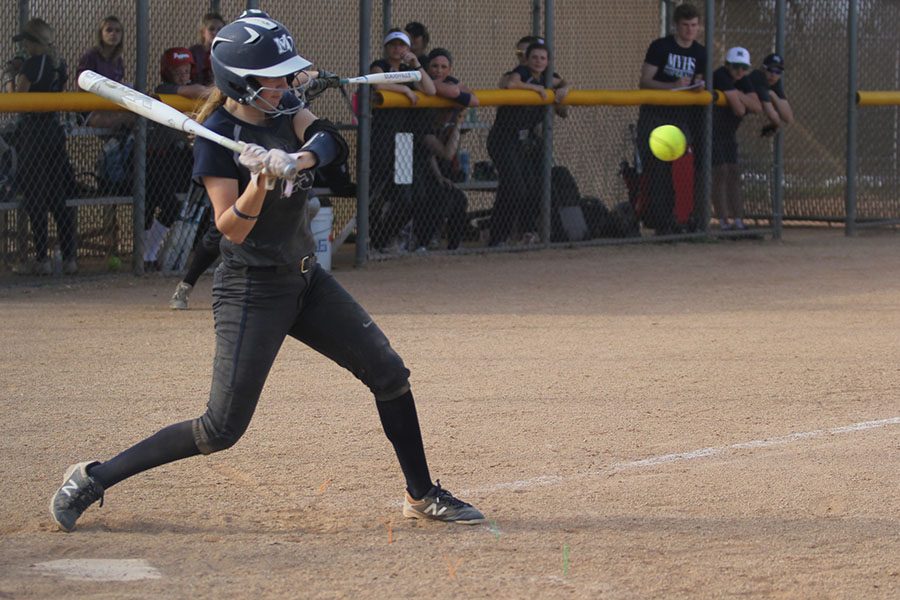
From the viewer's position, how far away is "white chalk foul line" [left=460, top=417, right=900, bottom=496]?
5.16 m

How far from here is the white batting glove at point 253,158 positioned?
12.9ft

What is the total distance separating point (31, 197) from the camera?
1001 centimetres

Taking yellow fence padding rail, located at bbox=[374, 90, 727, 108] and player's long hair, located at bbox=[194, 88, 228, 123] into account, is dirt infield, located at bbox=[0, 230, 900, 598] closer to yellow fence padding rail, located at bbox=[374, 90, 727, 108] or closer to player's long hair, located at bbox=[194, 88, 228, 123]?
player's long hair, located at bbox=[194, 88, 228, 123]

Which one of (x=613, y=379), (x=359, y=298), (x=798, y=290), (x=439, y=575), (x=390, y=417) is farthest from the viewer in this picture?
(x=798, y=290)

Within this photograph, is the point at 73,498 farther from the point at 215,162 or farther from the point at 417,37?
the point at 417,37

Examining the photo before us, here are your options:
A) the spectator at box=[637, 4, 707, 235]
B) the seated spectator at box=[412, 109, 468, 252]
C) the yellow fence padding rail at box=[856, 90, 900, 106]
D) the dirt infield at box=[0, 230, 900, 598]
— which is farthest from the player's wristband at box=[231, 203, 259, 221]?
the yellow fence padding rail at box=[856, 90, 900, 106]

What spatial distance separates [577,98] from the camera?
41.1 ft

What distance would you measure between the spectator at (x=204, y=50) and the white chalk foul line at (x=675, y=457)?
6236 mm

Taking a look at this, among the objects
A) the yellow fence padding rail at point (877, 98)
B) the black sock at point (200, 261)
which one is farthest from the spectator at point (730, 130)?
the black sock at point (200, 261)

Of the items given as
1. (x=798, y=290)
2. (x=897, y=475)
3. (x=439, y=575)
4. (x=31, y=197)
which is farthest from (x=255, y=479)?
(x=798, y=290)

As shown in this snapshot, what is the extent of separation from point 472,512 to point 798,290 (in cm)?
657

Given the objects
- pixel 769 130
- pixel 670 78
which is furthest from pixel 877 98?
pixel 670 78

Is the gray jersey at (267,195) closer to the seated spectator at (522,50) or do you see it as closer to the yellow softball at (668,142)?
the yellow softball at (668,142)

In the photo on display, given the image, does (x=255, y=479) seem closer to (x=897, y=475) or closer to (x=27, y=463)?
(x=27, y=463)
